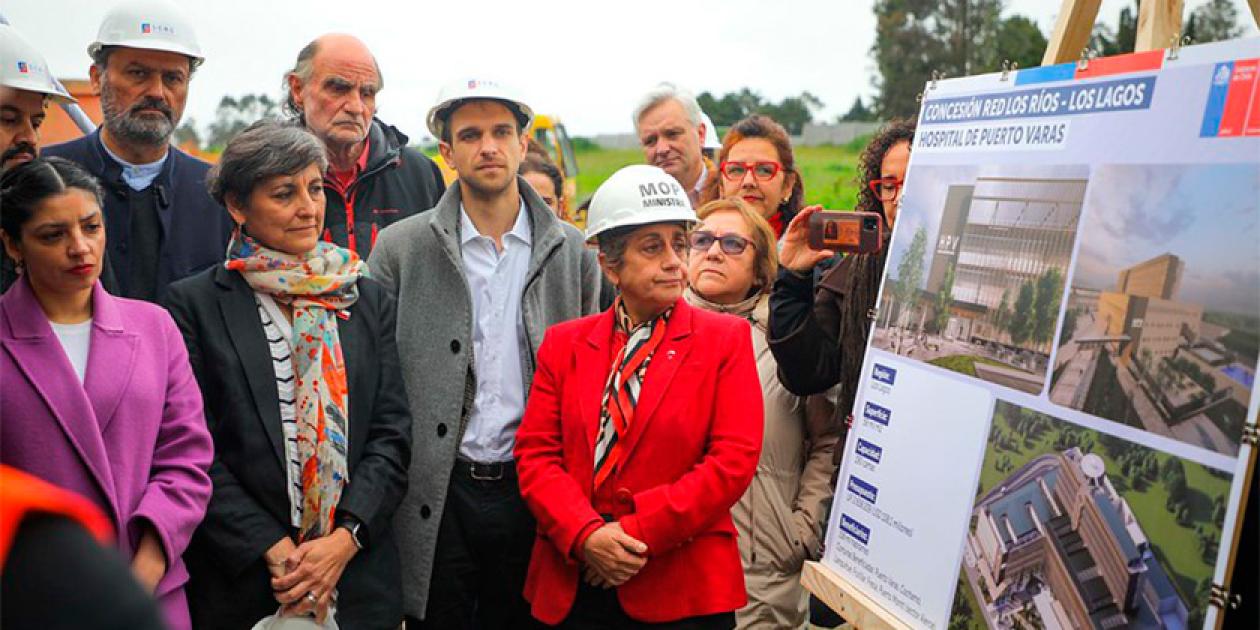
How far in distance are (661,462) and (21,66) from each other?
7.65 ft

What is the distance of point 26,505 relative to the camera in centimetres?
79

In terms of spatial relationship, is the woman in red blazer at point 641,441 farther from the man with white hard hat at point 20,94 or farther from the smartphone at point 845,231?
the man with white hard hat at point 20,94

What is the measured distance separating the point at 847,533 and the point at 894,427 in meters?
0.38

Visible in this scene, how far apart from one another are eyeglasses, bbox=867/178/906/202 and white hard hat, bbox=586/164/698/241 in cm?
104

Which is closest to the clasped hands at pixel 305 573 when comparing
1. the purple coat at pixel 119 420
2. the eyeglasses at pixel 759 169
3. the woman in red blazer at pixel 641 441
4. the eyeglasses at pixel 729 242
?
the purple coat at pixel 119 420

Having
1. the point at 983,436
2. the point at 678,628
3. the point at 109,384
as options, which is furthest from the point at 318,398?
the point at 983,436

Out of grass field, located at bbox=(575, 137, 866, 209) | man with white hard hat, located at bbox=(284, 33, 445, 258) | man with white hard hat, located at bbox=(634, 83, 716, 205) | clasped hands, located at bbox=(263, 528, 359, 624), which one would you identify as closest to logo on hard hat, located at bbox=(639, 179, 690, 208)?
clasped hands, located at bbox=(263, 528, 359, 624)

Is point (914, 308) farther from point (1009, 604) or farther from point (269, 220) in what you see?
point (269, 220)

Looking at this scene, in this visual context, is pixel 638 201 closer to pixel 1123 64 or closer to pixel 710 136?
pixel 1123 64

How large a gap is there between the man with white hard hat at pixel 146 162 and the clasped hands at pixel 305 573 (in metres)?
1.17

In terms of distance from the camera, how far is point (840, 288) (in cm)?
355

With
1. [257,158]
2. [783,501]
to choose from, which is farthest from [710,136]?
[257,158]

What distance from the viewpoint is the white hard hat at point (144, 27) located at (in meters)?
3.58

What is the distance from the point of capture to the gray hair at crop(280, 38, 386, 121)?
14.0 feet
